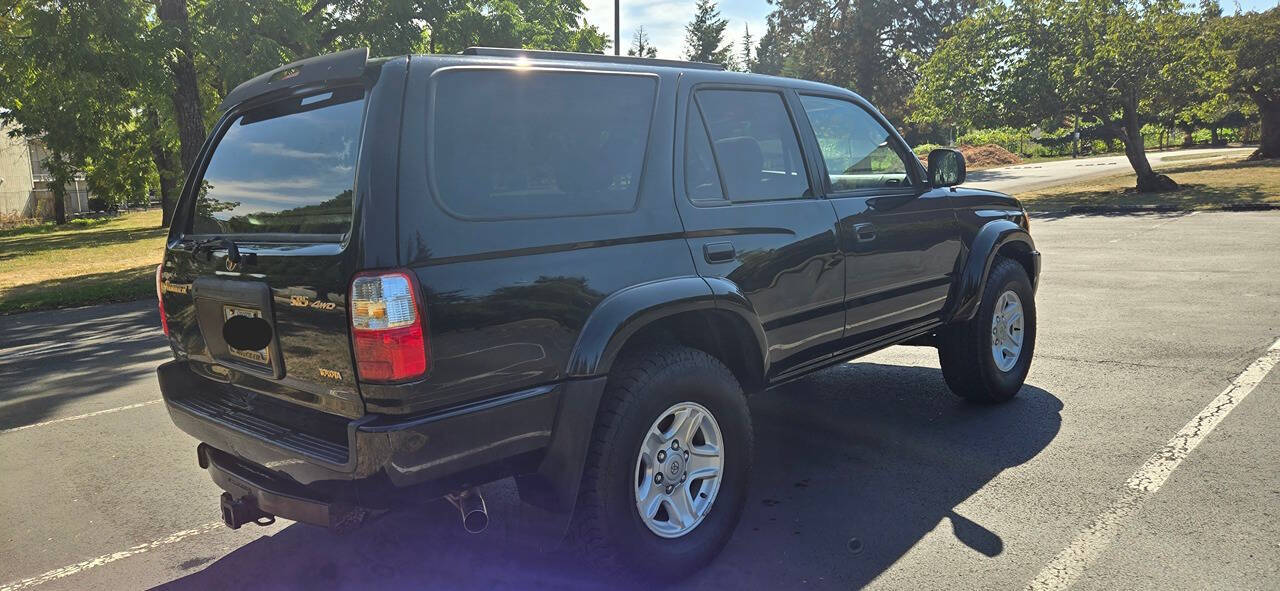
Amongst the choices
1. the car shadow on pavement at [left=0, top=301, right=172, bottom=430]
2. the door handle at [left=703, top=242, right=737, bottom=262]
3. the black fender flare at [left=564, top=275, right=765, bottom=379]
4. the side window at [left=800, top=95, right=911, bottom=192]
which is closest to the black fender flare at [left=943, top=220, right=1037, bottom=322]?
the side window at [left=800, top=95, right=911, bottom=192]

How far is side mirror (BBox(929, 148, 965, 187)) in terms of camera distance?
461cm

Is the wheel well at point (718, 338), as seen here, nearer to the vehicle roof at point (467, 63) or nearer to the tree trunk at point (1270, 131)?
the vehicle roof at point (467, 63)

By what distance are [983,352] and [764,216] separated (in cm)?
208

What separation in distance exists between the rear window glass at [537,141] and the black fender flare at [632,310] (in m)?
0.31

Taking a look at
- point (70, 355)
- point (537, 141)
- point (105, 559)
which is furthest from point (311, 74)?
point (70, 355)

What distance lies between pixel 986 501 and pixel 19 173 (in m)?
56.4

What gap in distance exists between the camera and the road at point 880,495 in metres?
3.22

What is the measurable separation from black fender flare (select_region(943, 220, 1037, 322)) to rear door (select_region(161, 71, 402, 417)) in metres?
3.34

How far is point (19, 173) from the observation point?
47.2 meters

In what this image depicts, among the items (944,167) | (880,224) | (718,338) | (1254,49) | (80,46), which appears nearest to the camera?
(718,338)

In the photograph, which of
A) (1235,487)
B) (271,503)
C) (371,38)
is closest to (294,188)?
(271,503)

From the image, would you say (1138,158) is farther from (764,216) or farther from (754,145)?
(764,216)

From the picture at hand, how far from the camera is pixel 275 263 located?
2721 millimetres

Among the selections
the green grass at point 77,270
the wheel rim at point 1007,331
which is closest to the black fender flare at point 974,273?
the wheel rim at point 1007,331
